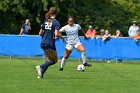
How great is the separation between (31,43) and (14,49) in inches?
34.6

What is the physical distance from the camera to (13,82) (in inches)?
551

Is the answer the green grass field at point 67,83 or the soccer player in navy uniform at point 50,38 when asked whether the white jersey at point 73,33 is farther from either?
the soccer player in navy uniform at point 50,38

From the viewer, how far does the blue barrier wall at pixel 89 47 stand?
25828mm

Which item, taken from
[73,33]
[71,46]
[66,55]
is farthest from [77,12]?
[66,55]

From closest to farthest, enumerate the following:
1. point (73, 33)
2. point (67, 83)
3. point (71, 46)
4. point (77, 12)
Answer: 1. point (67, 83)
2. point (71, 46)
3. point (73, 33)
4. point (77, 12)

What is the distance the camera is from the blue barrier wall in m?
25.8

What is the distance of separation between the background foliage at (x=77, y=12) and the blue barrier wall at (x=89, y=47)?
14117 mm

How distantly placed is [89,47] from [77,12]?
2092cm

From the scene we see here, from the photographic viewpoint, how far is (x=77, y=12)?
47406 millimetres

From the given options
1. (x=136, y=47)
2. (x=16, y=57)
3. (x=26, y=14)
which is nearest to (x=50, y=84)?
(x=136, y=47)

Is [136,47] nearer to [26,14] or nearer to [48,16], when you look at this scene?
[48,16]

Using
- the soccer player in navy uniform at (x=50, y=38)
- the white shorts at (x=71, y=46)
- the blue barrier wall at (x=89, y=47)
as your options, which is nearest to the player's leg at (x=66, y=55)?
the white shorts at (x=71, y=46)

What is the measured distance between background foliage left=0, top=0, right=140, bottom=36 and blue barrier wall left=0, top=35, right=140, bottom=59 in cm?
1412

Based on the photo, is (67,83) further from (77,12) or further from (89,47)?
Answer: (77,12)
